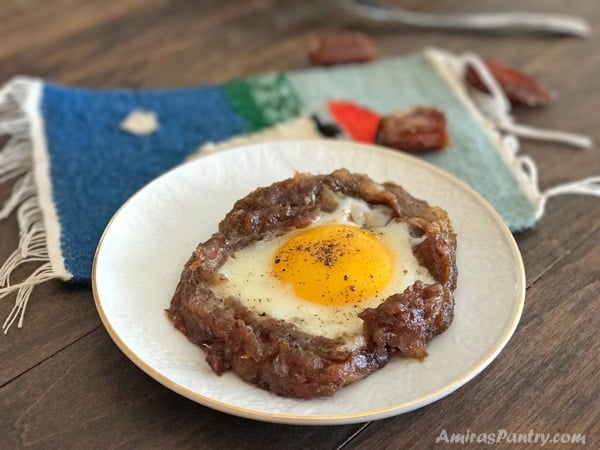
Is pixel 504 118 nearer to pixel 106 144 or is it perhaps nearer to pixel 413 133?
pixel 413 133

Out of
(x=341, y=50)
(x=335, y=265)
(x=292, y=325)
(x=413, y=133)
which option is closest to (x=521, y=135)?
(x=413, y=133)

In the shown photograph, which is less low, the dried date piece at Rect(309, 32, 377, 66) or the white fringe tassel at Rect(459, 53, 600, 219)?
the dried date piece at Rect(309, 32, 377, 66)

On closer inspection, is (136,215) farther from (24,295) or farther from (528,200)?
(528,200)

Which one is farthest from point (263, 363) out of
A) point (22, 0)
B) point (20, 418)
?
point (22, 0)

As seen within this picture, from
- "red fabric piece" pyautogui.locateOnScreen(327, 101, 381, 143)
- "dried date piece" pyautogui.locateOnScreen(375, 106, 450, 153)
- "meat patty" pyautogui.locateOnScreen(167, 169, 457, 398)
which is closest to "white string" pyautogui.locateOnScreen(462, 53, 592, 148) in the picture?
"dried date piece" pyautogui.locateOnScreen(375, 106, 450, 153)

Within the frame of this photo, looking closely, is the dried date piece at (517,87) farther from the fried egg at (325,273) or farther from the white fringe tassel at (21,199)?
the white fringe tassel at (21,199)

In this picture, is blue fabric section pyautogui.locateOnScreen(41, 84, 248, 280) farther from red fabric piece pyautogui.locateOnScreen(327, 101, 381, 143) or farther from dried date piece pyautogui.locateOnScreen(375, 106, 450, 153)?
dried date piece pyautogui.locateOnScreen(375, 106, 450, 153)
